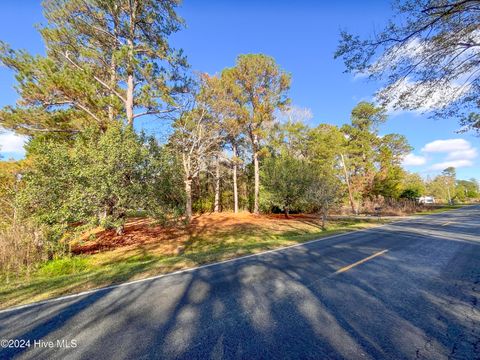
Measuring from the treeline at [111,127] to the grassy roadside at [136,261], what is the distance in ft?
4.58

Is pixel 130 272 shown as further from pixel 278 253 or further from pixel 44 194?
pixel 44 194

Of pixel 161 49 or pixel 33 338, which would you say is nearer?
pixel 33 338

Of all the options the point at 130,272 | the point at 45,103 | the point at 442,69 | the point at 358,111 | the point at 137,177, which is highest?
the point at 358,111

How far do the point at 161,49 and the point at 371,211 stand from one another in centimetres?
3052

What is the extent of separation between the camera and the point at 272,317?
3279 mm

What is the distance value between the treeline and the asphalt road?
6.59m

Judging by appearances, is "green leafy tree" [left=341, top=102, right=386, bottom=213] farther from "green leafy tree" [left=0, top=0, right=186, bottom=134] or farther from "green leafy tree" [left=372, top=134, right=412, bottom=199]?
"green leafy tree" [left=0, top=0, right=186, bottom=134]

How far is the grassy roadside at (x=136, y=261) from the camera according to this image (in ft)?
17.7

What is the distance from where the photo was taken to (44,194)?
1028 cm

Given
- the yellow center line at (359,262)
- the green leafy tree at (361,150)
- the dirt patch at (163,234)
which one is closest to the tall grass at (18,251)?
the dirt patch at (163,234)

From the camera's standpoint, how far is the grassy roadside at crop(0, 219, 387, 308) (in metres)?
5.39

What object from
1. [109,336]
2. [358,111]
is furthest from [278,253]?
[358,111]

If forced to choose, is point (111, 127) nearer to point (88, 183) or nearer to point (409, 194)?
point (88, 183)

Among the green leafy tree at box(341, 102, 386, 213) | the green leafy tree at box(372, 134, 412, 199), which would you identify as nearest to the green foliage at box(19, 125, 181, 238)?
the green leafy tree at box(341, 102, 386, 213)
